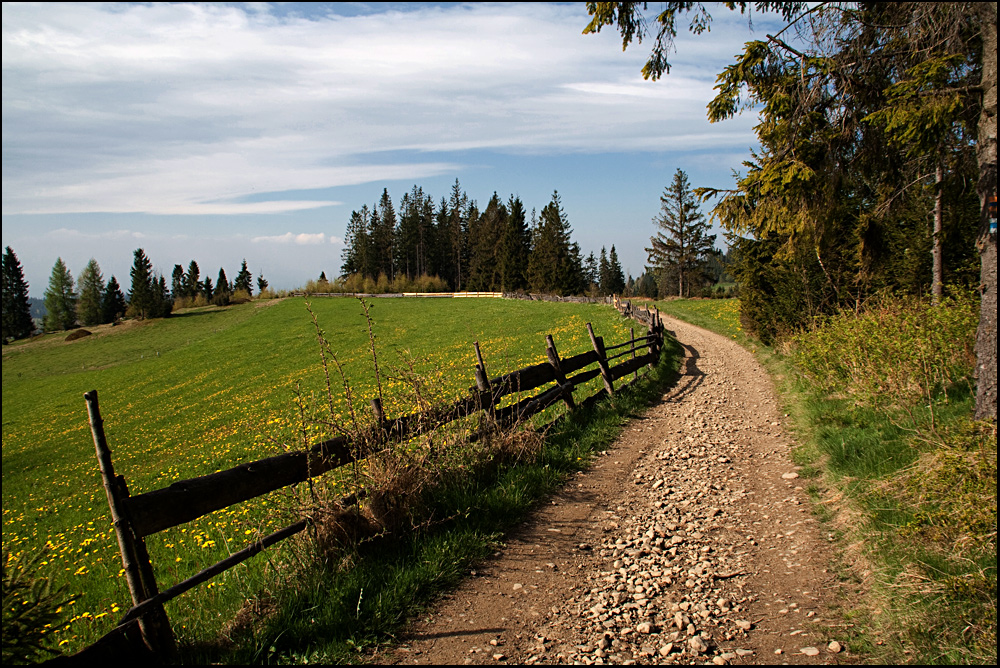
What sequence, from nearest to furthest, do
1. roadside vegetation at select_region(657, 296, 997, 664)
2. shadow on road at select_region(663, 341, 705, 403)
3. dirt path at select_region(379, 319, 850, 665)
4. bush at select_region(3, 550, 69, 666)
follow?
1. bush at select_region(3, 550, 69, 666)
2. roadside vegetation at select_region(657, 296, 997, 664)
3. dirt path at select_region(379, 319, 850, 665)
4. shadow on road at select_region(663, 341, 705, 403)

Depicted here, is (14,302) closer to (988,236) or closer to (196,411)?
(196,411)

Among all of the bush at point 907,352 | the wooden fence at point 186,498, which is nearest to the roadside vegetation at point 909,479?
the bush at point 907,352

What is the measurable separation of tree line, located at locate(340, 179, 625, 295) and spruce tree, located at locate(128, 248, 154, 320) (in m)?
27.4

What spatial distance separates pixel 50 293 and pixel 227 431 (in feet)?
322

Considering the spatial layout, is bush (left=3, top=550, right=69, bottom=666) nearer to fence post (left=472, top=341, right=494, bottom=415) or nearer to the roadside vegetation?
fence post (left=472, top=341, right=494, bottom=415)

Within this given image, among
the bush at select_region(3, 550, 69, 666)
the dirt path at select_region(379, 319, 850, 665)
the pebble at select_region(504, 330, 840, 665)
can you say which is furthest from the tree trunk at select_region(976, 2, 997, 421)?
the bush at select_region(3, 550, 69, 666)

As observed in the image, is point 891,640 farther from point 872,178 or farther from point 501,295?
point 501,295

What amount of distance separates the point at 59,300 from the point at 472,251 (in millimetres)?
69826

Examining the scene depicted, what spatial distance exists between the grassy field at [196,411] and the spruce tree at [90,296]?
29.6 metres

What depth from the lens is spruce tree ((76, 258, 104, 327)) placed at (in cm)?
8244

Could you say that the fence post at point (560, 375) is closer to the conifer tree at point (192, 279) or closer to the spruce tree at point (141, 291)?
the spruce tree at point (141, 291)

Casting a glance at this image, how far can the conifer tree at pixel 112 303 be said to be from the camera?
82.7 metres

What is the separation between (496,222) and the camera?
7844cm

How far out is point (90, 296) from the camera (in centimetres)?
8425
